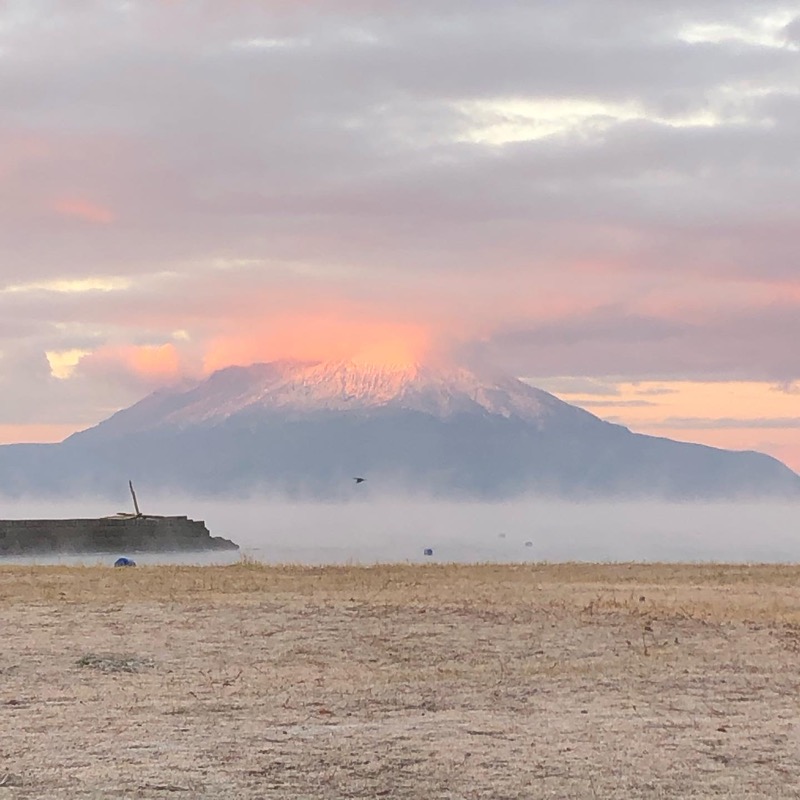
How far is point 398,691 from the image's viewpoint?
16.8 m

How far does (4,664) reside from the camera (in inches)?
747

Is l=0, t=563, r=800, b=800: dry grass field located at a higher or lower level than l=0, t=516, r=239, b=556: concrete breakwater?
lower

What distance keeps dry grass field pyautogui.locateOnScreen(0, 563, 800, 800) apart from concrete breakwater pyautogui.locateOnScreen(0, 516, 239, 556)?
42388mm

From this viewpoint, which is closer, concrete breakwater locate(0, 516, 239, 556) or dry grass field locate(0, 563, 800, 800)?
dry grass field locate(0, 563, 800, 800)

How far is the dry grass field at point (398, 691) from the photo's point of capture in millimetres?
12422

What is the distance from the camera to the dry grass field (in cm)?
1242

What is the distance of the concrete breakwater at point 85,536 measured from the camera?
71.0 m

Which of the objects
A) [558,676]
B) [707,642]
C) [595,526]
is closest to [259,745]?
[558,676]

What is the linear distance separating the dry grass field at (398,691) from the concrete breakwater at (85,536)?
42388mm

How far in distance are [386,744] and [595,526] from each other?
471 ft

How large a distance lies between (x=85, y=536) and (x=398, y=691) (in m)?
58.5

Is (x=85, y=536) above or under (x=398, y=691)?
above

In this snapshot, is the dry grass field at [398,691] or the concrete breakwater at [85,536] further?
the concrete breakwater at [85,536]

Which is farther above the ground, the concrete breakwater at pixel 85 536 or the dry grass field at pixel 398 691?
the concrete breakwater at pixel 85 536
